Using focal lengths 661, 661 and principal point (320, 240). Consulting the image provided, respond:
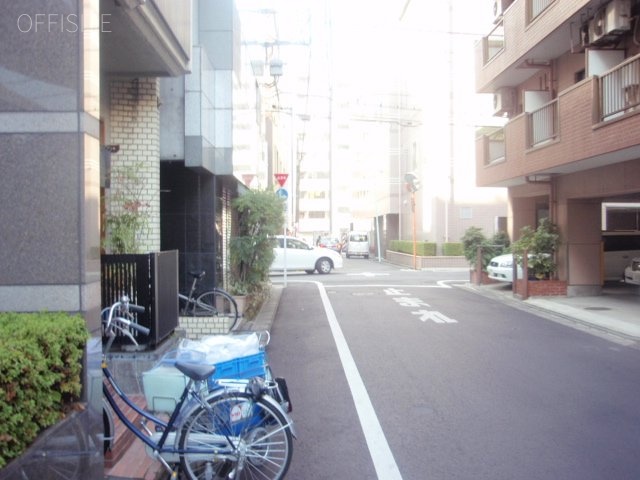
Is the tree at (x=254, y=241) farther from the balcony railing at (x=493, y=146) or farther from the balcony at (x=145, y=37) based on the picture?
the balcony railing at (x=493, y=146)

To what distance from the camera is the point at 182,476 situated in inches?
186

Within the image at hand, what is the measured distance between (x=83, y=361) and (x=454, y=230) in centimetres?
2955

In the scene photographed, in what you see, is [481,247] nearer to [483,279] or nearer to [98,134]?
[483,279]

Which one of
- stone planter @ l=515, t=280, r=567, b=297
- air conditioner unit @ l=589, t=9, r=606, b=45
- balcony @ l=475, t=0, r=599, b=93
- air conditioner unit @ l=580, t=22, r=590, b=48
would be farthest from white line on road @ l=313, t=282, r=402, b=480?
balcony @ l=475, t=0, r=599, b=93

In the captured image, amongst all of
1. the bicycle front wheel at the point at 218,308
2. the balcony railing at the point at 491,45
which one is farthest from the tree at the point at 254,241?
the balcony railing at the point at 491,45

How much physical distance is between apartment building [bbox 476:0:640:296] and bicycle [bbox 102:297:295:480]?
30.9 feet

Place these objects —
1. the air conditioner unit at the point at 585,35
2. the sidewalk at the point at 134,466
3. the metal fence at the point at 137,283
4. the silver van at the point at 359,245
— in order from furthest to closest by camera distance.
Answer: the silver van at the point at 359,245 → the air conditioner unit at the point at 585,35 → the metal fence at the point at 137,283 → the sidewalk at the point at 134,466

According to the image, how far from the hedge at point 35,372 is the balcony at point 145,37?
133 inches

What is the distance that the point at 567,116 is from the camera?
1445cm

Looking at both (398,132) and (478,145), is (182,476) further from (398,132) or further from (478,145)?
(398,132)

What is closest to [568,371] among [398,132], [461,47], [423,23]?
[461,47]

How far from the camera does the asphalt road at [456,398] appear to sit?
523 cm

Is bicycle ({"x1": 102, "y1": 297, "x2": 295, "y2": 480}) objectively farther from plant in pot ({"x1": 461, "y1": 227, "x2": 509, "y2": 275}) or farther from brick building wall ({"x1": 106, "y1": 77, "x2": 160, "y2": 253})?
plant in pot ({"x1": 461, "y1": 227, "x2": 509, "y2": 275})

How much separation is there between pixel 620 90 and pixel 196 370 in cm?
1134
